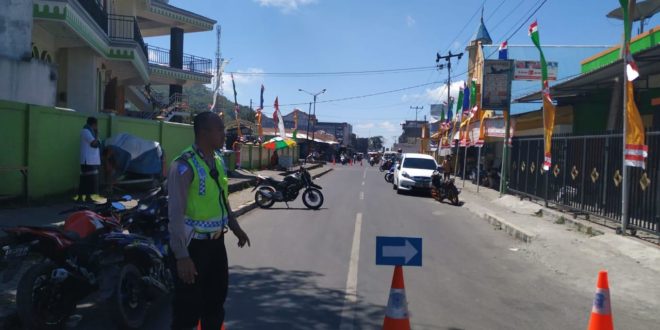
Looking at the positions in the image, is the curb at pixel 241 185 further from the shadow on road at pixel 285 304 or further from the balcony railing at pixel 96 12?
the shadow on road at pixel 285 304

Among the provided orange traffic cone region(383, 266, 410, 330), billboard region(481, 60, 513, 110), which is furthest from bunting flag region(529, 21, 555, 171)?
orange traffic cone region(383, 266, 410, 330)

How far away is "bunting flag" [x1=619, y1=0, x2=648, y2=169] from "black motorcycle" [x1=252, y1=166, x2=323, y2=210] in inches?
308

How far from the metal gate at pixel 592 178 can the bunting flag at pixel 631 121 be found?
32 centimetres

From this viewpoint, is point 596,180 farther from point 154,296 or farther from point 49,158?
point 49,158

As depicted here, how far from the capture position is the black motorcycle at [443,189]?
19.7 m

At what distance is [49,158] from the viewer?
1191cm

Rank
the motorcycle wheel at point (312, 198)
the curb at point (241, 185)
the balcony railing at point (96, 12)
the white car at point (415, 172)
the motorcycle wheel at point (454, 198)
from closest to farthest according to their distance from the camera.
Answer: the motorcycle wheel at point (312, 198), the balcony railing at point (96, 12), the curb at point (241, 185), the motorcycle wheel at point (454, 198), the white car at point (415, 172)

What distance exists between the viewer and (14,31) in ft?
41.0

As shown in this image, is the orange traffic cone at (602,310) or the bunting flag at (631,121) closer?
the orange traffic cone at (602,310)

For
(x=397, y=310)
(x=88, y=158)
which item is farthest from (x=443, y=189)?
(x=397, y=310)

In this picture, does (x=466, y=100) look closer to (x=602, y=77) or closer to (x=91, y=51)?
(x=602, y=77)

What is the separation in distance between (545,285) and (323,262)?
3.07m

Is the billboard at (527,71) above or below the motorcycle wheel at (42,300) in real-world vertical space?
above

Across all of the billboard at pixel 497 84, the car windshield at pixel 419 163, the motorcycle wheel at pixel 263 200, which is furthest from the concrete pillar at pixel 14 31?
the billboard at pixel 497 84
